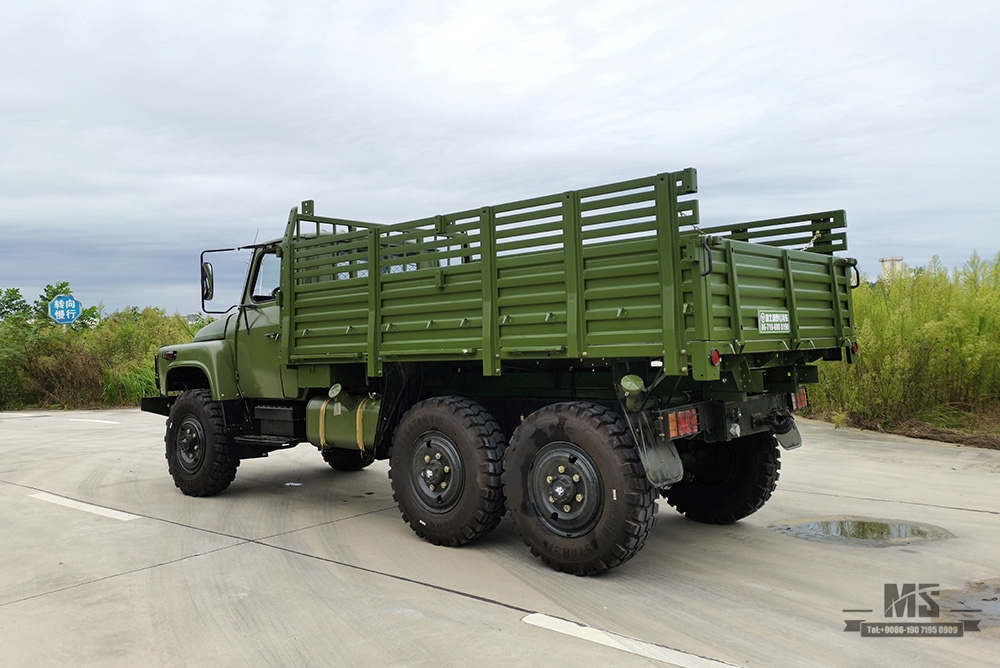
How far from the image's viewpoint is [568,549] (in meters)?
5.09

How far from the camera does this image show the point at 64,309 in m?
21.3

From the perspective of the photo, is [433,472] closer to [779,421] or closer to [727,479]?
[727,479]

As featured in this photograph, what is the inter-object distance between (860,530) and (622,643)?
3.05m

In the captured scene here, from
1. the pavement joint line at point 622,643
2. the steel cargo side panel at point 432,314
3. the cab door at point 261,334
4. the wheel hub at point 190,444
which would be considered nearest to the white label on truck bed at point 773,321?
the steel cargo side panel at point 432,314

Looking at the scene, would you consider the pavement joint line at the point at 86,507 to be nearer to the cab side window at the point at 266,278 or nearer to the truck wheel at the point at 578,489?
the cab side window at the point at 266,278

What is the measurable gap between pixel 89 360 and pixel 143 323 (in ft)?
9.02

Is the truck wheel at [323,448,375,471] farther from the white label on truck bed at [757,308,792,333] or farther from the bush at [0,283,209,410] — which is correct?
the bush at [0,283,209,410]

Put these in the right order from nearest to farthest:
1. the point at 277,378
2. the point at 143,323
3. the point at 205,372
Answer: the point at 277,378, the point at 205,372, the point at 143,323

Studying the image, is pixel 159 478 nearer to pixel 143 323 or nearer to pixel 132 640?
pixel 132 640

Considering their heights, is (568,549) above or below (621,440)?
below

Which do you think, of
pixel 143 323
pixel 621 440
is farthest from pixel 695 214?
pixel 143 323

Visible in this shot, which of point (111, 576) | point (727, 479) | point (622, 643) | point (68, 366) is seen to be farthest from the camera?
point (68, 366)

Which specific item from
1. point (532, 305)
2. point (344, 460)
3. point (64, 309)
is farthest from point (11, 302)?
point (532, 305)

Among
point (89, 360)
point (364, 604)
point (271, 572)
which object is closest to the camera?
point (364, 604)
